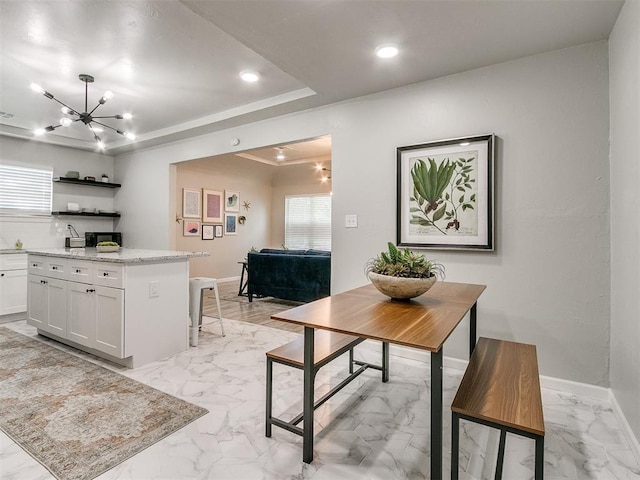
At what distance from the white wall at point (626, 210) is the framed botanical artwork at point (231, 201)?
21.8 feet

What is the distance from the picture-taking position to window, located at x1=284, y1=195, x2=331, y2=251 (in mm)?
8078

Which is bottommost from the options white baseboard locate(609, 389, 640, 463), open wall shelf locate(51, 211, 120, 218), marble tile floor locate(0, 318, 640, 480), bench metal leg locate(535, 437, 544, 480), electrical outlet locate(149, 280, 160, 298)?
marble tile floor locate(0, 318, 640, 480)

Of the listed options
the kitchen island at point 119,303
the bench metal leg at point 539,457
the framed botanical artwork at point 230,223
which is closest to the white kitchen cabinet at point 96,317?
the kitchen island at point 119,303

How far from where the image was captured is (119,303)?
8.98 ft

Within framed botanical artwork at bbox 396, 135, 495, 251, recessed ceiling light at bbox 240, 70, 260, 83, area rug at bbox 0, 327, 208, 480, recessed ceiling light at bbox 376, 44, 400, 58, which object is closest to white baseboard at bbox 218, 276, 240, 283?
area rug at bbox 0, 327, 208, 480

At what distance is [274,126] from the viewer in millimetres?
4000

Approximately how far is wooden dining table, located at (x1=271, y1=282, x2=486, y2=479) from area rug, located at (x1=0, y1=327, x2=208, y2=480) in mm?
943

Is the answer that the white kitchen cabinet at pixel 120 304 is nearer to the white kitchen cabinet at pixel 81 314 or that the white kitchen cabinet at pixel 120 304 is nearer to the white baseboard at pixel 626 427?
the white kitchen cabinet at pixel 81 314

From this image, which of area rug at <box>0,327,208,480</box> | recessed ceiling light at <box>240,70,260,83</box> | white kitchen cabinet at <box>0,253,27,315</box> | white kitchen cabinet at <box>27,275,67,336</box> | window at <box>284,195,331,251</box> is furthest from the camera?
window at <box>284,195,331,251</box>

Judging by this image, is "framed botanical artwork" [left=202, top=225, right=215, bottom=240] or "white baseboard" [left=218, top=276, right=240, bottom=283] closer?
"framed botanical artwork" [left=202, top=225, right=215, bottom=240]

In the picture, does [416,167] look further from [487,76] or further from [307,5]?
[307,5]

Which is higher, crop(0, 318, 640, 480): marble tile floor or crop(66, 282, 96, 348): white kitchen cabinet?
crop(66, 282, 96, 348): white kitchen cabinet

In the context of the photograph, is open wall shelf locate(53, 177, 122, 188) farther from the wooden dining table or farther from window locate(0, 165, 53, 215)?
the wooden dining table

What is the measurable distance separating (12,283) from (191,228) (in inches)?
117
